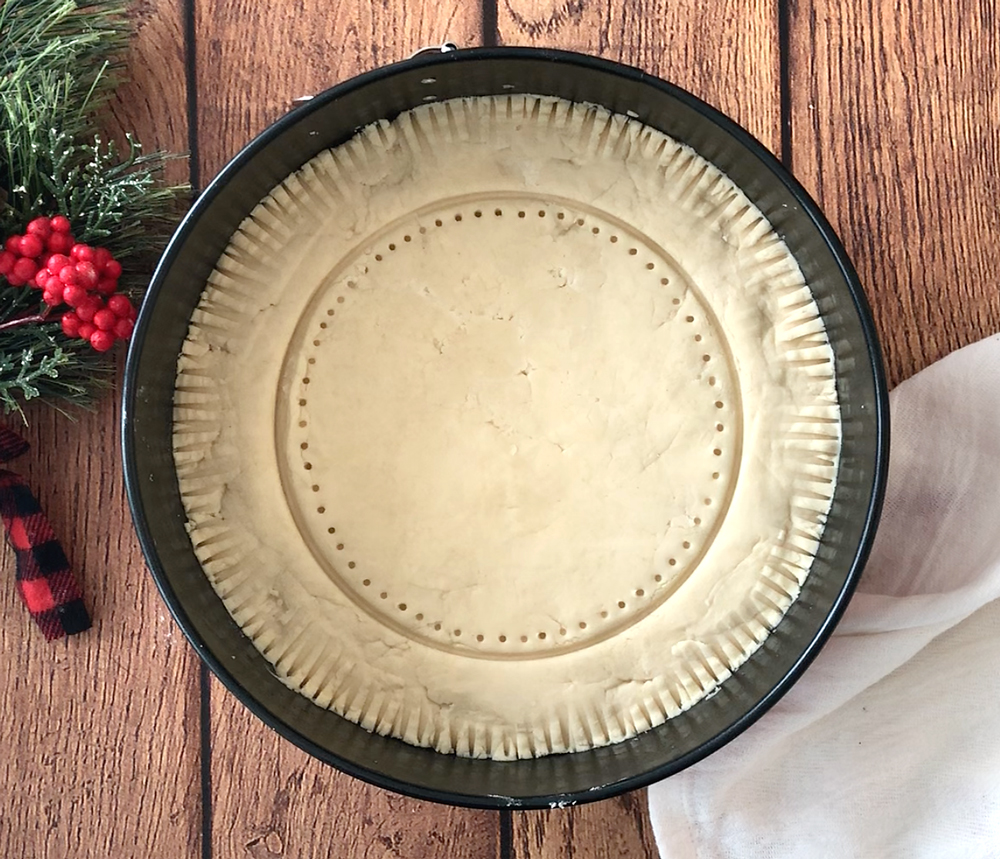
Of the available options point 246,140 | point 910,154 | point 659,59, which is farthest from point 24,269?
point 910,154

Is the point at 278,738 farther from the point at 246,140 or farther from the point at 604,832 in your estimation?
the point at 246,140

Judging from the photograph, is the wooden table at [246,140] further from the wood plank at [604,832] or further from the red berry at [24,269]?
the red berry at [24,269]

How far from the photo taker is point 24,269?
1.65 ft

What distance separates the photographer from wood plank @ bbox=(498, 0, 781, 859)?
22.9 inches

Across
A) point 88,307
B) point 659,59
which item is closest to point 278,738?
point 88,307

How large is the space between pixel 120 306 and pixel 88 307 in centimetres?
2

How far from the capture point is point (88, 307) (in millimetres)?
504

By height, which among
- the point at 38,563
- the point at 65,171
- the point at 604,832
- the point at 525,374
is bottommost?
the point at 604,832

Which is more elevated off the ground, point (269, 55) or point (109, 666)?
point (269, 55)

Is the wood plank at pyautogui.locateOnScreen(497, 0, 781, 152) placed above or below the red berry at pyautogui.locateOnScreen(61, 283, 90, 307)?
above

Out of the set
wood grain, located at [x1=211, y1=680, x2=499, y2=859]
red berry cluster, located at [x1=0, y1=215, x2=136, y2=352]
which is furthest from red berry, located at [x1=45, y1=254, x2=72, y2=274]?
wood grain, located at [x1=211, y1=680, x2=499, y2=859]

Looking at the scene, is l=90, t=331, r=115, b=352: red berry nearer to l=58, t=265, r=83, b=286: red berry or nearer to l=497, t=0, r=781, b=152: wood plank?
l=58, t=265, r=83, b=286: red berry

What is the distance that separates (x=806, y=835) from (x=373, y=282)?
43 cm

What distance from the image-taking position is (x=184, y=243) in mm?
497
